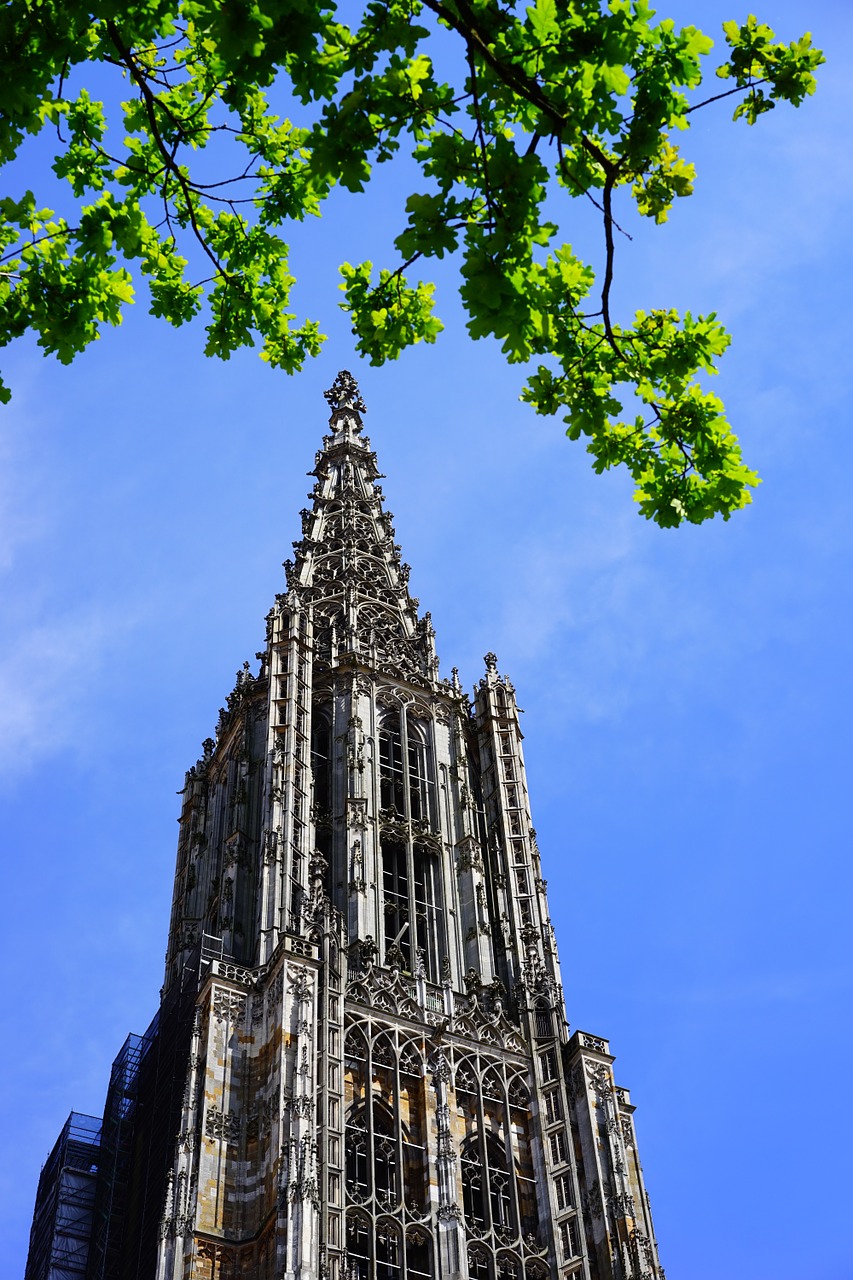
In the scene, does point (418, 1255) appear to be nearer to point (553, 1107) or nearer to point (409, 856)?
point (553, 1107)

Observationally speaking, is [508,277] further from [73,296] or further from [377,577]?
[377,577]

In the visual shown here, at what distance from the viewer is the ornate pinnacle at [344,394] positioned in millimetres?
69312

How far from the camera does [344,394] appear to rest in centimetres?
6988

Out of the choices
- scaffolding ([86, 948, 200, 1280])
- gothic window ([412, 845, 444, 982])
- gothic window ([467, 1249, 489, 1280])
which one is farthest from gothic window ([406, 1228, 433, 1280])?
gothic window ([412, 845, 444, 982])

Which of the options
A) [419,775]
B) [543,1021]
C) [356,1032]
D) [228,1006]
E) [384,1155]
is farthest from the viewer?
[419,775]

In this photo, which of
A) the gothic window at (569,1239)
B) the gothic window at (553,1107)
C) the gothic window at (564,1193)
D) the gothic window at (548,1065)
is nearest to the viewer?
the gothic window at (569,1239)

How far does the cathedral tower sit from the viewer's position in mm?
31844

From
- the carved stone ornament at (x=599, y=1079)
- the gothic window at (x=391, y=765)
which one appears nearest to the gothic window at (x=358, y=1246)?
the carved stone ornament at (x=599, y=1079)

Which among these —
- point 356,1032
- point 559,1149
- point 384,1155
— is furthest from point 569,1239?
point 356,1032

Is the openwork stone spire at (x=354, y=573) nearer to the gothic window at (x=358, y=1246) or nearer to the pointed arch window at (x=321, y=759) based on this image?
the pointed arch window at (x=321, y=759)

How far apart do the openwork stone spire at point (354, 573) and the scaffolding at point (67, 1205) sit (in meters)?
15.9

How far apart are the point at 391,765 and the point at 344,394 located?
28405 millimetres

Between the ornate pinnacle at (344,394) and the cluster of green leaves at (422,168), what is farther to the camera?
the ornate pinnacle at (344,394)

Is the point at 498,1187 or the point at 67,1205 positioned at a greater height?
the point at 67,1205
